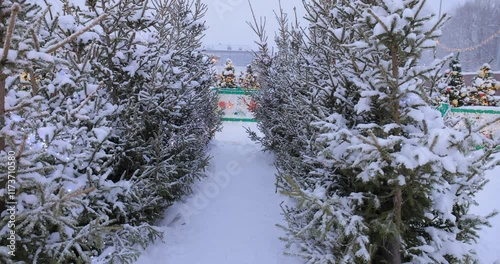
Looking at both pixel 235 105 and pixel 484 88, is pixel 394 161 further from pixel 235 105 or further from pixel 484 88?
pixel 235 105

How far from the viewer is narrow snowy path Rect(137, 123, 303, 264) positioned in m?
5.48

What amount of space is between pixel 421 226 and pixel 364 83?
172 centimetres

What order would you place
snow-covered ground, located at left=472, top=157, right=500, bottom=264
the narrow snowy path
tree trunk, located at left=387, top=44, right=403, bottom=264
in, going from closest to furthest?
tree trunk, located at left=387, top=44, right=403, bottom=264
the narrow snowy path
snow-covered ground, located at left=472, top=157, right=500, bottom=264

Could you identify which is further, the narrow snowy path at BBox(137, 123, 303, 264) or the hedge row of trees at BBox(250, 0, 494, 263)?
the narrow snowy path at BBox(137, 123, 303, 264)

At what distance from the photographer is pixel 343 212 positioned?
10.8 ft

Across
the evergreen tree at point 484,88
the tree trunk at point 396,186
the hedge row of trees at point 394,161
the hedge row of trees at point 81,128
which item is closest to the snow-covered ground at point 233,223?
the hedge row of trees at point 81,128

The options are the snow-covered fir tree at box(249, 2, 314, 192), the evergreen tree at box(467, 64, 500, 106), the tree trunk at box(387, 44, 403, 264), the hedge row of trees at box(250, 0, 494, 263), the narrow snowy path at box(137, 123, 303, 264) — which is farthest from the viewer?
the evergreen tree at box(467, 64, 500, 106)

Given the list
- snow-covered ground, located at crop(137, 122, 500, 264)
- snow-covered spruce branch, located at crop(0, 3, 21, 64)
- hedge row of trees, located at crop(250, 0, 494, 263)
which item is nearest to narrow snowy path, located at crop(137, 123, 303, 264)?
snow-covered ground, located at crop(137, 122, 500, 264)

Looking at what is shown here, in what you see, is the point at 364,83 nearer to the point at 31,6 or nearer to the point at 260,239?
the point at 31,6

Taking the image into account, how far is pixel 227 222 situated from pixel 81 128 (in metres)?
4.15

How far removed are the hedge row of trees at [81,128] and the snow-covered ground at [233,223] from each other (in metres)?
0.48

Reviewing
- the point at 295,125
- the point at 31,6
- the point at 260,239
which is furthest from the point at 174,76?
the point at 31,6

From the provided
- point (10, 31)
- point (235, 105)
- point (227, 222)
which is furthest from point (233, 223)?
point (235, 105)

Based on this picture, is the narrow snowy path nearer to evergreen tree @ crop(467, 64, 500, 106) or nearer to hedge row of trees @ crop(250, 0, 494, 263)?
hedge row of trees @ crop(250, 0, 494, 263)
